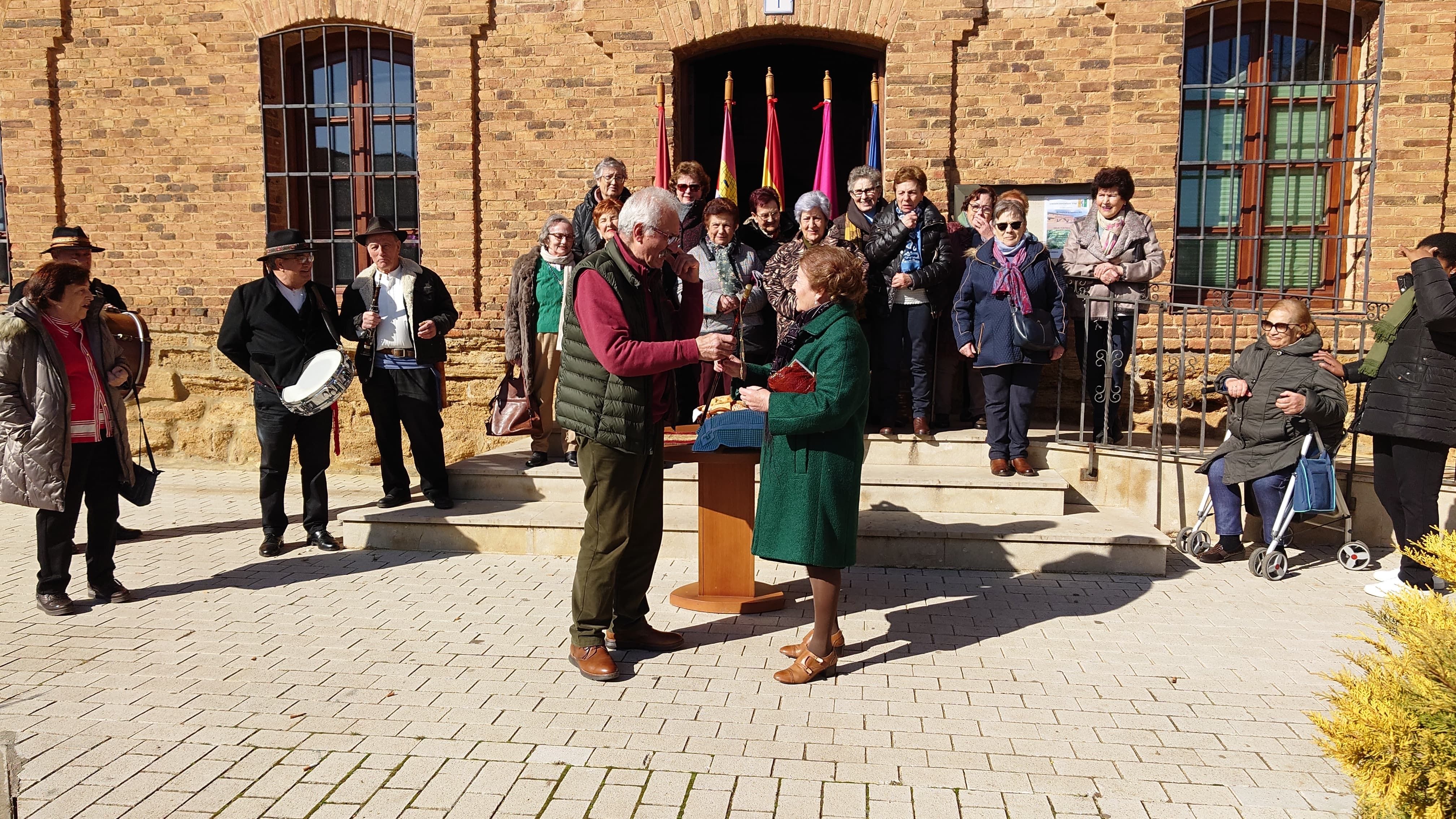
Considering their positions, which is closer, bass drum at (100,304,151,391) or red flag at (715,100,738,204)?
bass drum at (100,304,151,391)

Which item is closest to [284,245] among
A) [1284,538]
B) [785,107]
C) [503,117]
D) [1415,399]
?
[503,117]

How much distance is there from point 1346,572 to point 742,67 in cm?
788

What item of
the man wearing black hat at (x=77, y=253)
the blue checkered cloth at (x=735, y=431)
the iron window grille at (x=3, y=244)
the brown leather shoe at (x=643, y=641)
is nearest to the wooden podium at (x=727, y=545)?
the blue checkered cloth at (x=735, y=431)

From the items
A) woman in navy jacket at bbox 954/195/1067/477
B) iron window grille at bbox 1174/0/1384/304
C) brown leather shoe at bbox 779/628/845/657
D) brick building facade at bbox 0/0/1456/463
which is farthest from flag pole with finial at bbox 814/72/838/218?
brown leather shoe at bbox 779/628/845/657

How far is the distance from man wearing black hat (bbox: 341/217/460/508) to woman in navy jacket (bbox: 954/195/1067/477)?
3.50 m

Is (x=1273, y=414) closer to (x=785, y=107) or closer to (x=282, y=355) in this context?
(x=282, y=355)

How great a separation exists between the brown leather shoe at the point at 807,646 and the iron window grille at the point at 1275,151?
5519 mm

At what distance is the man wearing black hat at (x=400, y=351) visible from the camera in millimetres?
6602

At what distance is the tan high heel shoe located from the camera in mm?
4160

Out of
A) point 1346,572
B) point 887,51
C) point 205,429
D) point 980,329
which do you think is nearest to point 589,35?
point 887,51

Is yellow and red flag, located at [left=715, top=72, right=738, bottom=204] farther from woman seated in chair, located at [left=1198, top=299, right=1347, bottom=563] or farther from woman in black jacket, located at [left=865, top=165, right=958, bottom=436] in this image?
woman seated in chair, located at [left=1198, top=299, right=1347, bottom=563]

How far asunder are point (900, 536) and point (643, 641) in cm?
195

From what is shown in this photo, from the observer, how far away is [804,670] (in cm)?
417

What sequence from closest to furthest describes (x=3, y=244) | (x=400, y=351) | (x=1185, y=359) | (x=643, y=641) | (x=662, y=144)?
(x=643, y=641) → (x=400, y=351) → (x=1185, y=359) → (x=662, y=144) → (x=3, y=244)
